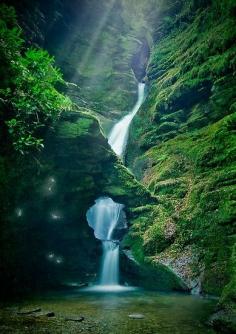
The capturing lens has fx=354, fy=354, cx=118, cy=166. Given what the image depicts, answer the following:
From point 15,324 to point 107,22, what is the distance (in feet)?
159

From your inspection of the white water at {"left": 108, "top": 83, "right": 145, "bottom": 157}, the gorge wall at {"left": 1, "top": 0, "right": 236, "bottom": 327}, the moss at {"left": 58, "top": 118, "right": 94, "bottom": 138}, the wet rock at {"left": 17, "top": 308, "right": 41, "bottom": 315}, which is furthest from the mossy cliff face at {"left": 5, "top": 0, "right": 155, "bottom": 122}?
the wet rock at {"left": 17, "top": 308, "right": 41, "bottom": 315}

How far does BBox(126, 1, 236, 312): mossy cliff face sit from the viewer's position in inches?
591

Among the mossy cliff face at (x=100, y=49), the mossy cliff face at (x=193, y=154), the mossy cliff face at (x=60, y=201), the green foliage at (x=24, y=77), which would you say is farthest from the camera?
the mossy cliff face at (x=100, y=49)

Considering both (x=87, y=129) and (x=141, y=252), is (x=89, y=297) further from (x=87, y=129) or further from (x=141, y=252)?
(x=87, y=129)

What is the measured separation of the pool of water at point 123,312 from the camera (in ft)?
27.1

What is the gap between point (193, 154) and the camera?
21219 millimetres

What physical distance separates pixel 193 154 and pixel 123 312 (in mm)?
12820

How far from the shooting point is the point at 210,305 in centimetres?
1150

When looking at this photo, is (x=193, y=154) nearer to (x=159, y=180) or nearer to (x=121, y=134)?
(x=159, y=180)

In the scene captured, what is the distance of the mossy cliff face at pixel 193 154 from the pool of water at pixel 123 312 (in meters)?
1.41

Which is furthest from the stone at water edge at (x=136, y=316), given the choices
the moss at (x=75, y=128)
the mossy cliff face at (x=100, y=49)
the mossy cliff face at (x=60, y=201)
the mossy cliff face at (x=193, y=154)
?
the mossy cliff face at (x=100, y=49)

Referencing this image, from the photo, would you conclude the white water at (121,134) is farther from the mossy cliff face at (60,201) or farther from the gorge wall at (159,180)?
the mossy cliff face at (60,201)

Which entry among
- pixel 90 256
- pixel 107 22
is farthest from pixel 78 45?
pixel 90 256

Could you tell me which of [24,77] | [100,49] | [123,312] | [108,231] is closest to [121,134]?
[108,231]
